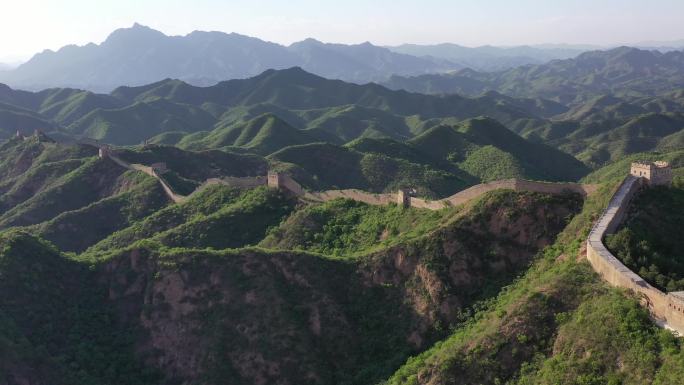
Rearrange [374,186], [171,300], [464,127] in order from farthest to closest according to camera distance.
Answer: [464,127] → [374,186] → [171,300]

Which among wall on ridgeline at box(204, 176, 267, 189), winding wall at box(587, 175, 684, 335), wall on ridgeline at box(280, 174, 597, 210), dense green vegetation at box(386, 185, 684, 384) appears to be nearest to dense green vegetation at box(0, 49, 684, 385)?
dense green vegetation at box(386, 185, 684, 384)

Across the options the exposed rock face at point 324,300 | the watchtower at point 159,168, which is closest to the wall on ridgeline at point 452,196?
the exposed rock face at point 324,300

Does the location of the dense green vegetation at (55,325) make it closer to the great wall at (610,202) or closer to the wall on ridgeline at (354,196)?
the wall on ridgeline at (354,196)

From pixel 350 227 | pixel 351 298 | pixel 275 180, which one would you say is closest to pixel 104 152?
pixel 275 180

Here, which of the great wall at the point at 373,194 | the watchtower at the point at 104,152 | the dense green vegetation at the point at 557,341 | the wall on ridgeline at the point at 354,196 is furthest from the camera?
the watchtower at the point at 104,152

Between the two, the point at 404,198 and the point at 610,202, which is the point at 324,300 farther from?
the point at 610,202

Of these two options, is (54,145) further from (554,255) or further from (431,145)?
(554,255)

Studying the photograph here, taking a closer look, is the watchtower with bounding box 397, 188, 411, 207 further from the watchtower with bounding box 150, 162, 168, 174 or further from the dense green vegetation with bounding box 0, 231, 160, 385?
the watchtower with bounding box 150, 162, 168, 174

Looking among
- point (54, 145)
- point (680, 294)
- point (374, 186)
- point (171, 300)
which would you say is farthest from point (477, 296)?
point (54, 145)
